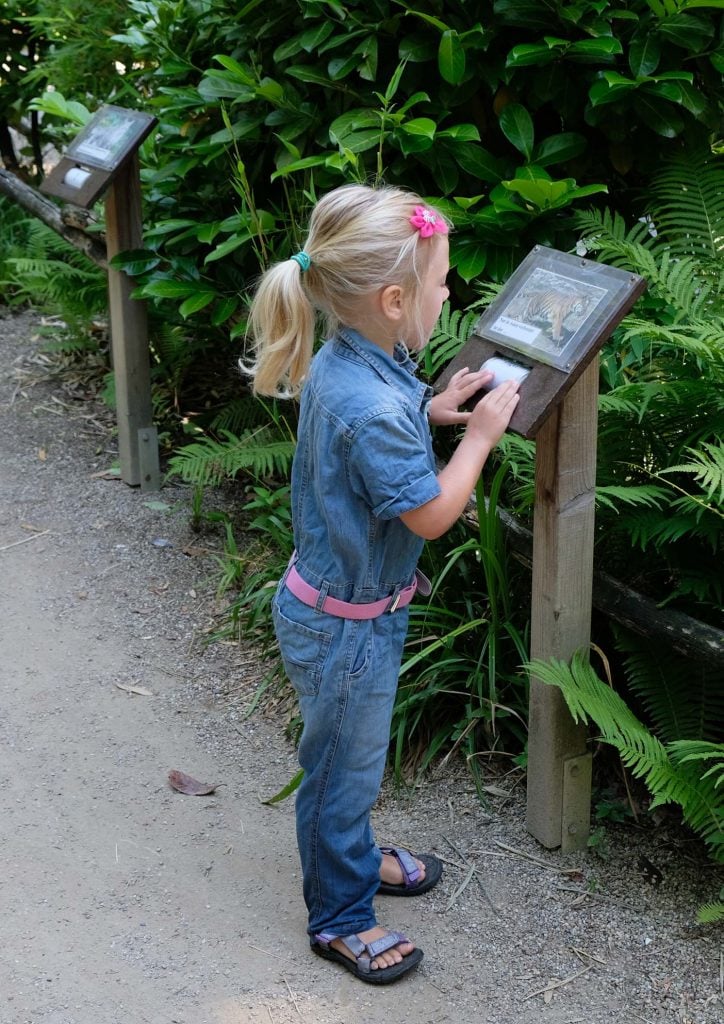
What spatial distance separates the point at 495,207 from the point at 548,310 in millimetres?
1058

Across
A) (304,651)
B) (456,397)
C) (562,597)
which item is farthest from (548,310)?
(304,651)

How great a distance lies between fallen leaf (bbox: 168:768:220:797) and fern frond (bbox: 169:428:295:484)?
3.93ft

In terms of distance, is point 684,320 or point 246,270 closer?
point 684,320

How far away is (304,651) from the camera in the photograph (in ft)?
7.86

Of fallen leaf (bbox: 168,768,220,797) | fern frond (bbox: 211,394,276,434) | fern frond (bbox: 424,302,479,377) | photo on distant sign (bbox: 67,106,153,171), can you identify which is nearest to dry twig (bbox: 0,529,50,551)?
fern frond (bbox: 211,394,276,434)

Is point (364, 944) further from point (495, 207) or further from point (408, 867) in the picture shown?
point (495, 207)

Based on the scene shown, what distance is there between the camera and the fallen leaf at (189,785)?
127 inches

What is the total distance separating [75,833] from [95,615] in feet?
4.07

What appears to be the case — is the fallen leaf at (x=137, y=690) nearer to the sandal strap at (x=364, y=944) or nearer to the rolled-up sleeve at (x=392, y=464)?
the sandal strap at (x=364, y=944)

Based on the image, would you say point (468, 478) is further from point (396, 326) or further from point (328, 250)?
point (328, 250)

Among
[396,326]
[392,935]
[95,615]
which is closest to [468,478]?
[396,326]

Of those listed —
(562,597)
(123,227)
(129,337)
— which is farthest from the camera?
(129,337)

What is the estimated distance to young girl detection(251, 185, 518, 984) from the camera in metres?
2.17

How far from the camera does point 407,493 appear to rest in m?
2.15
